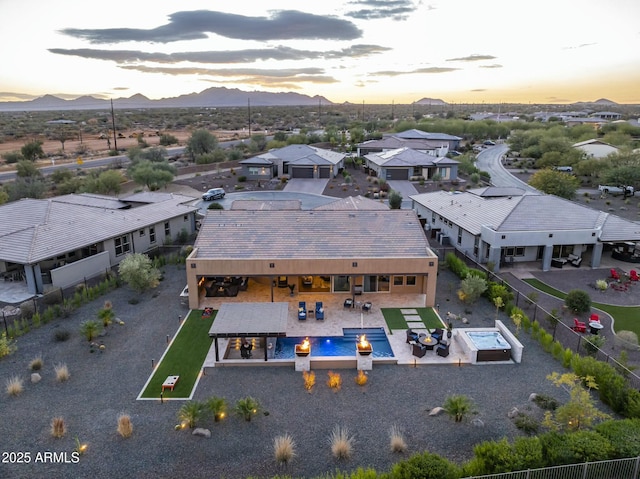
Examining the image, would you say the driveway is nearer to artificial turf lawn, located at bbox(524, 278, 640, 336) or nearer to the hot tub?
artificial turf lawn, located at bbox(524, 278, 640, 336)

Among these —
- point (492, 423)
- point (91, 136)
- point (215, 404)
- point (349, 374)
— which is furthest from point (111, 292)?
point (91, 136)

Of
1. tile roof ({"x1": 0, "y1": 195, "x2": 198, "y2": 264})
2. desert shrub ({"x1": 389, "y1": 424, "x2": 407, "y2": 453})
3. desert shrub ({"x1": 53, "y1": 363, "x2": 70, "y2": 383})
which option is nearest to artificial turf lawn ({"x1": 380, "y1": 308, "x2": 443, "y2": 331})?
desert shrub ({"x1": 389, "y1": 424, "x2": 407, "y2": 453})

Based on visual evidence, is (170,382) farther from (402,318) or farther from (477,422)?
(402,318)

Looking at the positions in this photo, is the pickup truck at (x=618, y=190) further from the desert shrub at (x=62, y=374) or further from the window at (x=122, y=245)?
the desert shrub at (x=62, y=374)

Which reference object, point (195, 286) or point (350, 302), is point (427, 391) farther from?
point (195, 286)

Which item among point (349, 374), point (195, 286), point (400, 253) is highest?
point (400, 253)

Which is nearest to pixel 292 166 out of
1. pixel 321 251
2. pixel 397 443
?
pixel 321 251
